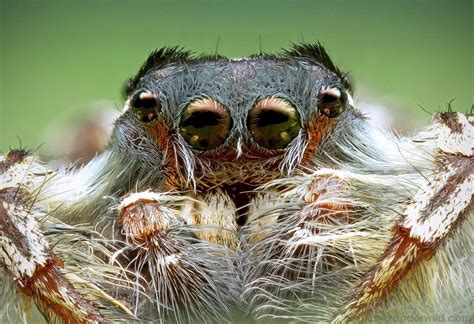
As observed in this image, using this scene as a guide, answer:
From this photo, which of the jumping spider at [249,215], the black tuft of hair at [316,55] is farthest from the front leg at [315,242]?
the black tuft of hair at [316,55]

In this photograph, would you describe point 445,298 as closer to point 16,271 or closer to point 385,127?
point 385,127

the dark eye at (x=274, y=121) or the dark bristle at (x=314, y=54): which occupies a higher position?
the dark bristle at (x=314, y=54)

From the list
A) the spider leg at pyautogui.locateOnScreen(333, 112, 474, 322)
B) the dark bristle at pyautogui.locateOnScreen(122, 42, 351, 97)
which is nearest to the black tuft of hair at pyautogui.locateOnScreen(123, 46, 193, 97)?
the dark bristle at pyautogui.locateOnScreen(122, 42, 351, 97)

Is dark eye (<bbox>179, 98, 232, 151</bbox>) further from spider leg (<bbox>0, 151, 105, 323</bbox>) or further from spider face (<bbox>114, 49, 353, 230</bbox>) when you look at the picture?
spider leg (<bbox>0, 151, 105, 323</bbox>)

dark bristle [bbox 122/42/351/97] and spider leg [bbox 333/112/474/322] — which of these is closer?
spider leg [bbox 333/112/474/322]

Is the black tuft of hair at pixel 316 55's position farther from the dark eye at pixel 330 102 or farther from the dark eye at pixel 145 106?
the dark eye at pixel 145 106

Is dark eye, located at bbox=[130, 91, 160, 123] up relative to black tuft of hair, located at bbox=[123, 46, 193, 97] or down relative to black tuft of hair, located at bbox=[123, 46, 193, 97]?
down
